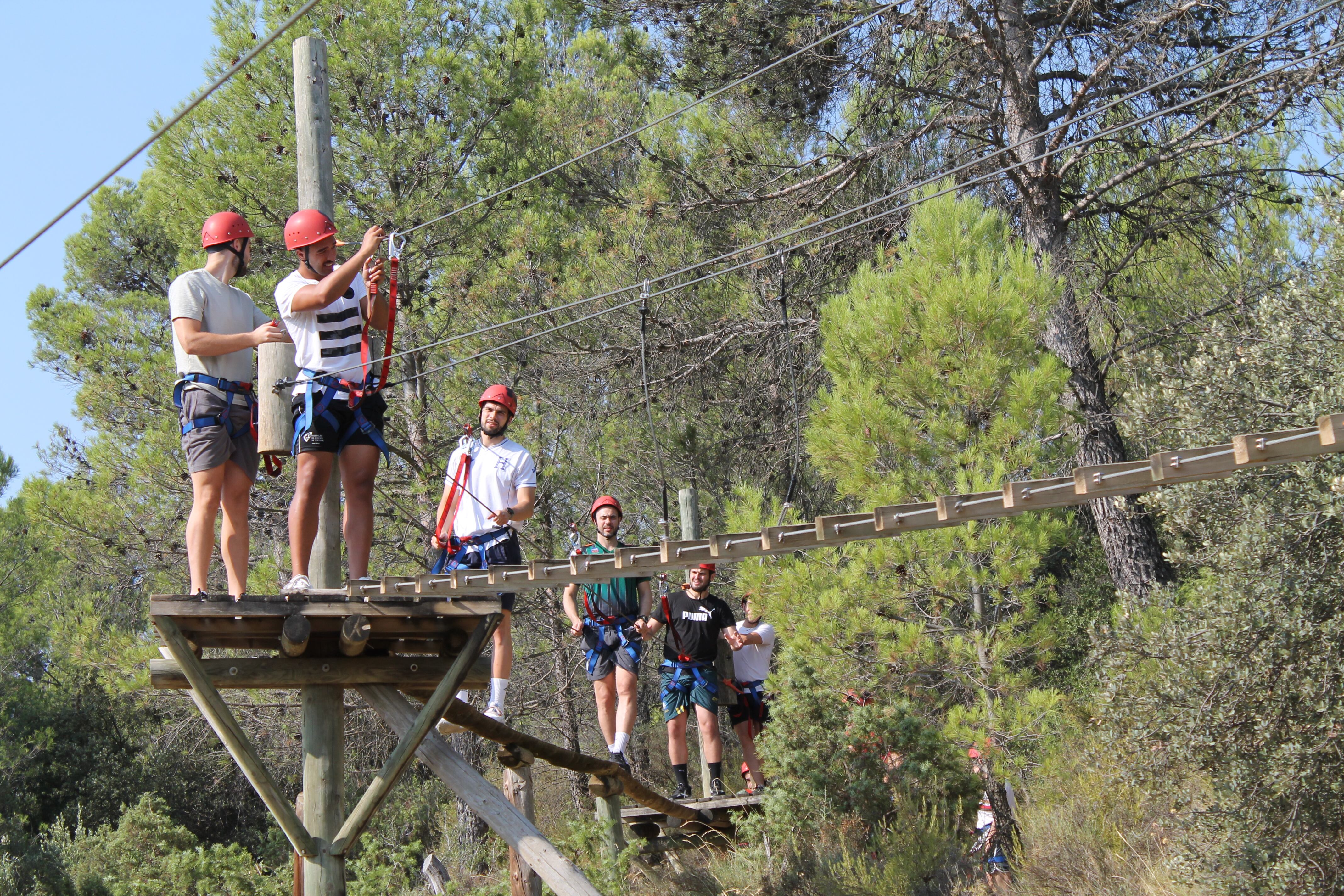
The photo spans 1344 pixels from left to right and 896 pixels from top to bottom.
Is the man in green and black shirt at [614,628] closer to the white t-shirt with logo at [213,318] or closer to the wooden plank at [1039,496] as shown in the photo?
the white t-shirt with logo at [213,318]

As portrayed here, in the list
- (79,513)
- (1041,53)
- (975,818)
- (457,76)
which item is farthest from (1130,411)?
(79,513)

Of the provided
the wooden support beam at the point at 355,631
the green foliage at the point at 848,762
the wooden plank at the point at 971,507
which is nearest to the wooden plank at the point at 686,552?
the wooden plank at the point at 971,507

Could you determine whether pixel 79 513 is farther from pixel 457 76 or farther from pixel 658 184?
pixel 658 184

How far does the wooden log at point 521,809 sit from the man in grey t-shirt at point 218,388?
201 centimetres

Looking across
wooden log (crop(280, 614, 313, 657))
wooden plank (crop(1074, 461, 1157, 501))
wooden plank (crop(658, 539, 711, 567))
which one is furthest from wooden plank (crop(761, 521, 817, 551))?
wooden log (crop(280, 614, 313, 657))

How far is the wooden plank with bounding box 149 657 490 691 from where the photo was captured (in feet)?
17.2

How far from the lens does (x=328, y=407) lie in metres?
5.18

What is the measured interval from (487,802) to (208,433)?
77.0 inches

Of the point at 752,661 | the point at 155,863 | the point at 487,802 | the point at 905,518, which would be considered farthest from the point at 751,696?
the point at 155,863

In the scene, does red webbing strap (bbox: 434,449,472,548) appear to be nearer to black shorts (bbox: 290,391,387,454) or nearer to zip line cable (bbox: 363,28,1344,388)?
zip line cable (bbox: 363,28,1344,388)

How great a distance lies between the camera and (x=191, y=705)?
12945 millimetres

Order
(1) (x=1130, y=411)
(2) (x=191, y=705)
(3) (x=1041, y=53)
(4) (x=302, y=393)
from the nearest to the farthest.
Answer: (4) (x=302, y=393) → (1) (x=1130, y=411) → (3) (x=1041, y=53) → (2) (x=191, y=705)

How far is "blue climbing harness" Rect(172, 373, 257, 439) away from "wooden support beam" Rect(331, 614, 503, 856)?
1.30 m

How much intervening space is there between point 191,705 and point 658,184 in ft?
23.9
